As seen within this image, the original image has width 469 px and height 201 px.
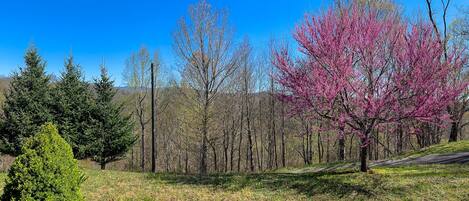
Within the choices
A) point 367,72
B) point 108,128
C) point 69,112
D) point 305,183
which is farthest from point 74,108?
point 367,72

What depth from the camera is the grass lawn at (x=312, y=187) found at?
7.20 m

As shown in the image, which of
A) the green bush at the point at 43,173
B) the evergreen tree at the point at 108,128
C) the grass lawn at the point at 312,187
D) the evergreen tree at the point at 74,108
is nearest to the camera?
the green bush at the point at 43,173

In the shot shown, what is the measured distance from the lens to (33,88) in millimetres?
16547

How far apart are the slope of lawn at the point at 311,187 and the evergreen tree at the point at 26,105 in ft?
24.4

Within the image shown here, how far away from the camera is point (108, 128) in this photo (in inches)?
736

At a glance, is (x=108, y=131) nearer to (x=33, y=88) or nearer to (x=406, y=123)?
(x=33, y=88)

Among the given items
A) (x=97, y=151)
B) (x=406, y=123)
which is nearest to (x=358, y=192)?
(x=406, y=123)

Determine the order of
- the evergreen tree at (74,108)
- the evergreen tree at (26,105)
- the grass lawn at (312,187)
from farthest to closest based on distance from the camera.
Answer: the evergreen tree at (74,108) → the evergreen tree at (26,105) → the grass lawn at (312,187)

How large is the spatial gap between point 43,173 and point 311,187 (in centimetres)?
608

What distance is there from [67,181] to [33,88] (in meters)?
14.7

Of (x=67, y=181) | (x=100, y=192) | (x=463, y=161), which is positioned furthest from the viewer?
(x=463, y=161)

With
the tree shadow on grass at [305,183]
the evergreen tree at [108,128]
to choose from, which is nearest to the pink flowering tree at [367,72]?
the tree shadow on grass at [305,183]

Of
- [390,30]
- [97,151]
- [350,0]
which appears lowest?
[97,151]

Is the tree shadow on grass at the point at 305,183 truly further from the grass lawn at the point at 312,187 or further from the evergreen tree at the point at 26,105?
the evergreen tree at the point at 26,105
